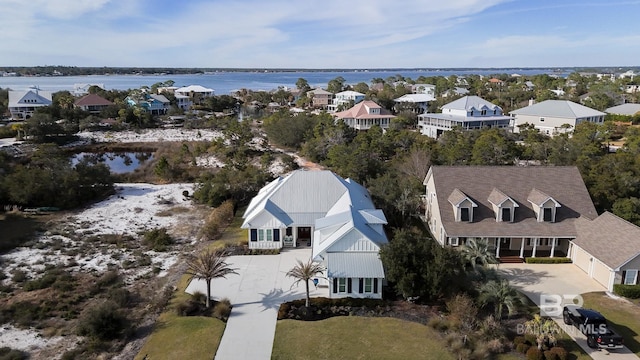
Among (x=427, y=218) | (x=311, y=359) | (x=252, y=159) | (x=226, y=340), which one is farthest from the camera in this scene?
(x=252, y=159)

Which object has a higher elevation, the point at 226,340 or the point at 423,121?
the point at 423,121

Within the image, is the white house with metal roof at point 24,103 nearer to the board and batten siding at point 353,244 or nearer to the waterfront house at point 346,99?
the waterfront house at point 346,99

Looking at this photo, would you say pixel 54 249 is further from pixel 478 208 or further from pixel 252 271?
pixel 478 208

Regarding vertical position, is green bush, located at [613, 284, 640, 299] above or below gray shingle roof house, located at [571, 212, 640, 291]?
below

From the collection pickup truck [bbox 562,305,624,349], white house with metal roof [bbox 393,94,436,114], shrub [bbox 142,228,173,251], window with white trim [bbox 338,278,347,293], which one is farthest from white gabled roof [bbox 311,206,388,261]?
white house with metal roof [bbox 393,94,436,114]

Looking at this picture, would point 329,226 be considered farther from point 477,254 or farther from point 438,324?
point 438,324

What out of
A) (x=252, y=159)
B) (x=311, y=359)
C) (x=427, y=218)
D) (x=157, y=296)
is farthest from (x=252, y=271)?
(x=252, y=159)

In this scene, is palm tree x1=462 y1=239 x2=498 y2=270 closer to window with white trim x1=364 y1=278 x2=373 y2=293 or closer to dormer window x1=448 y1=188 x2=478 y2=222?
dormer window x1=448 y1=188 x2=478 y2=222
